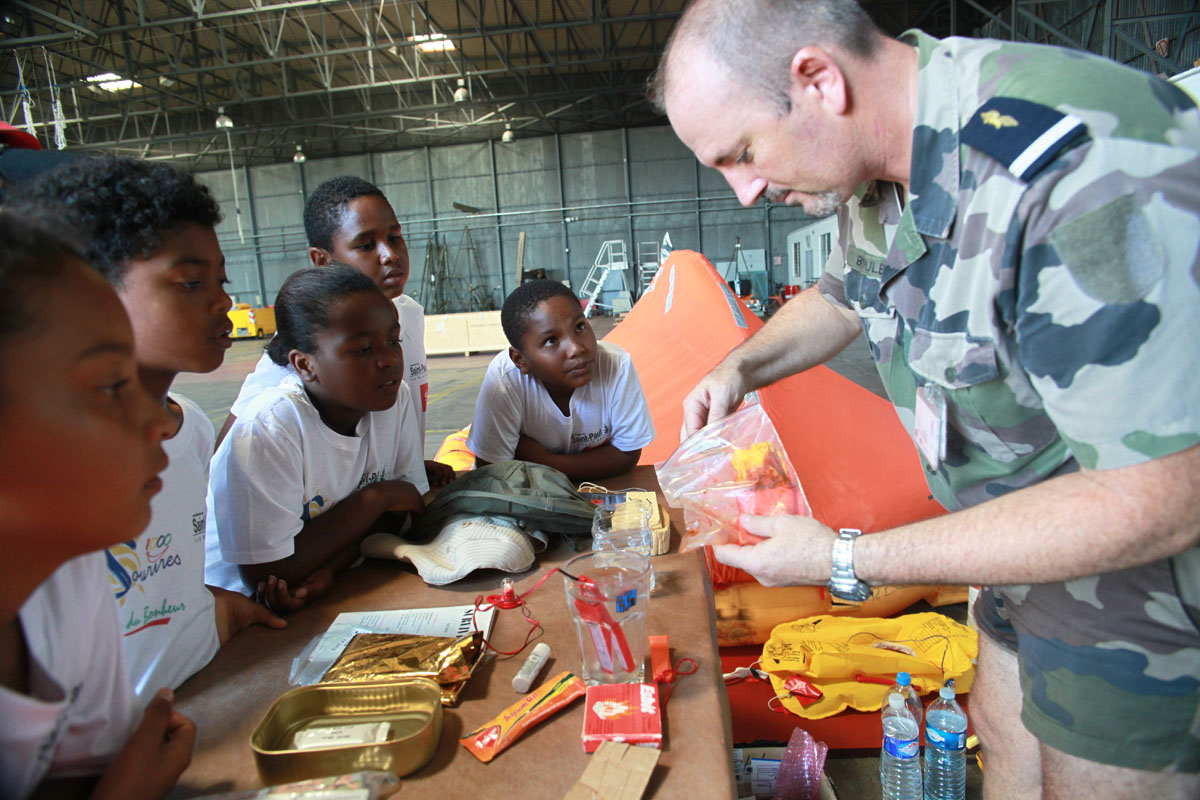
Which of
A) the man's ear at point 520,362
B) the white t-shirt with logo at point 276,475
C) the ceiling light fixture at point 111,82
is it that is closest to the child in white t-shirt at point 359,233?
the man's ear at point 520,362

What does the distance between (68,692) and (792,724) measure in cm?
188

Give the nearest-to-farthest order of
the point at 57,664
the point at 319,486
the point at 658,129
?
the point at 57,664 < the point at 319,486 < the point at 658,129

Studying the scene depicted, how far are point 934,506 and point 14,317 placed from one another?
2841mm

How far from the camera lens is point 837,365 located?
8.52 metres

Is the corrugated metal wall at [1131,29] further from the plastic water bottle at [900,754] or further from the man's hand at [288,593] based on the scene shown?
the man's hand at [288,593]

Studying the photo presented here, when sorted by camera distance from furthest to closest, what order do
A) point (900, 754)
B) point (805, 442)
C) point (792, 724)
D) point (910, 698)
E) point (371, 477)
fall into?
point (805, 442)
point (792, 724)
point (910, 698)
point (371, 477)
point (900, 754)

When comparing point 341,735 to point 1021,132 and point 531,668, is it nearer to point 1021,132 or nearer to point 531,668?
point 531,668

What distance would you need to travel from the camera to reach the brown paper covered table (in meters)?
0.85

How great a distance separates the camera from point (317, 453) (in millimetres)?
1551

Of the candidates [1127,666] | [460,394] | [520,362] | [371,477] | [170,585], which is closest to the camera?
[1127,666]

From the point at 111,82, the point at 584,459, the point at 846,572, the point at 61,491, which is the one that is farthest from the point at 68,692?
the point at 111,82

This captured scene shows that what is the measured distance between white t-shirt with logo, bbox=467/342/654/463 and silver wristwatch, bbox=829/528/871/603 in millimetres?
1448

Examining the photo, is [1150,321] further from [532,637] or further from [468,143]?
[468,143]

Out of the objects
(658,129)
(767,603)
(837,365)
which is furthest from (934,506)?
(658,129)
